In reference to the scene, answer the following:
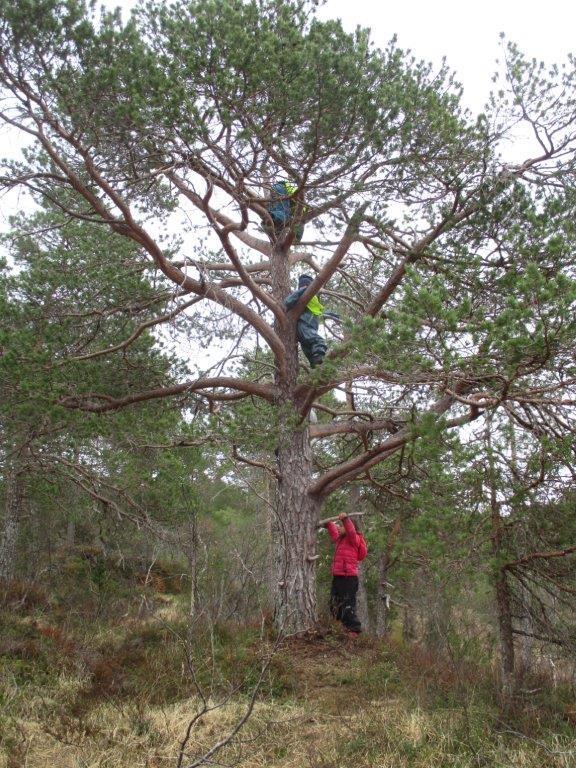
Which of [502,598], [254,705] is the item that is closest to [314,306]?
[502,598]

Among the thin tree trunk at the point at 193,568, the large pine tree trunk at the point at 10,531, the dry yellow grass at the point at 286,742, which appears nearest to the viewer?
the thin tree trunk at the point at 193,568

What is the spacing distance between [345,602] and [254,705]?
8.36ft

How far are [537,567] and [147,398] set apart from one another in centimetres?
460

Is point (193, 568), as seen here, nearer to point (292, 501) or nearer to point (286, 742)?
point (286, 742)

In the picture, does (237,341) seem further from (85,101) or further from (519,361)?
(519,361)

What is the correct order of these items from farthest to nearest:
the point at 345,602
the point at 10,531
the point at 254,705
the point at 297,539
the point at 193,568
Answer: the point at 10,531 < the point at 345,602 < the point at 297,539 < the point at 254,705 < the point at 193,568

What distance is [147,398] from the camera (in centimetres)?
764

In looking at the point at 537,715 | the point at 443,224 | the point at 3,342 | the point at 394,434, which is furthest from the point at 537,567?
the point at 3,342

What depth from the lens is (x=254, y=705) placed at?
552 cm

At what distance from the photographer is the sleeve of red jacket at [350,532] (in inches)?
311

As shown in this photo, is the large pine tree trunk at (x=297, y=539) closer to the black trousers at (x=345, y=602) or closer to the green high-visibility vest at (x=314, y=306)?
the black trousers at (x=345, y=602)

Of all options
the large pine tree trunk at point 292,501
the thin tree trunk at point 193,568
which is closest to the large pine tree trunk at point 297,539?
the large pine tree trunk at point 292,501

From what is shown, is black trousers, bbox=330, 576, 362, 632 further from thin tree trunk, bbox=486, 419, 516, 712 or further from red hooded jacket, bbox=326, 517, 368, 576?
thin tree trunk, bbox=486, 419, 516, 712

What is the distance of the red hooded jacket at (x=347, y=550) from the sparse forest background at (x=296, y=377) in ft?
1.49
